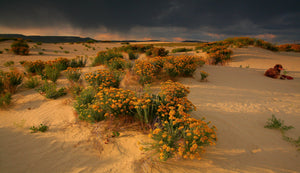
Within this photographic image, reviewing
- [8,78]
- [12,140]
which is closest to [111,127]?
[12,140]

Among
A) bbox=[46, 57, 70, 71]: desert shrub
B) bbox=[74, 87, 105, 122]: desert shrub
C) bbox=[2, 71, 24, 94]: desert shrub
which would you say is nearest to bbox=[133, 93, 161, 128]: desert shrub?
bbox=[74, 87, 105, 122]: desert shrub

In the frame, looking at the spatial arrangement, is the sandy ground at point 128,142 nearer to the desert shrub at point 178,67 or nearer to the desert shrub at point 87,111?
the desert shrub at point 87,111

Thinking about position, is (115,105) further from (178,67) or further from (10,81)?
(10,81)

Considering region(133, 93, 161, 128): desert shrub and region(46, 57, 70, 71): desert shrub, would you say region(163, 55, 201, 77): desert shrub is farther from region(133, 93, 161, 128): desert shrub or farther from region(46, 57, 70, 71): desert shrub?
region(46, 57, 70, 71): desert shrub

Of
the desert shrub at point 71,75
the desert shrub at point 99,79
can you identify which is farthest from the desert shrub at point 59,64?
the desert shrub at point 99,79

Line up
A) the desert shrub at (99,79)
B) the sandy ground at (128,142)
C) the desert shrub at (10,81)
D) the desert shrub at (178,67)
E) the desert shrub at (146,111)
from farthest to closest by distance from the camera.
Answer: the desert shrub at (178,67), the desert shrub at (10,81), the desert shrub at (99,79), the desert shrub at (146,111), the sandy ground at (128,142)

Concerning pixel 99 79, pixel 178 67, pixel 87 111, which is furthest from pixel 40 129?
pixel 178 67

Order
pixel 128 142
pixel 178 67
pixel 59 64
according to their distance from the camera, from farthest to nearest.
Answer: pixel 59 64, pixel 178 67, pixel 128 142

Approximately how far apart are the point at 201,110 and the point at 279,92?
4.92m

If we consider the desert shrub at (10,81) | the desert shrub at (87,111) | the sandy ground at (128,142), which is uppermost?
the desert shrub at (10,81)

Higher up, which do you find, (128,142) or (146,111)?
(146,111)

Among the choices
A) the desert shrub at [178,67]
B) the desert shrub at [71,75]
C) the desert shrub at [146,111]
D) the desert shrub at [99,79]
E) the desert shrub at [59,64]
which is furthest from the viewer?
the desert shrub at [59,64]

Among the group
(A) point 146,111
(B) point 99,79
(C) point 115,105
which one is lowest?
(A) point 146,111

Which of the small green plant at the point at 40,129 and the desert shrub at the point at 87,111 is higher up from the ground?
the desert shrub at the point at 87,111
